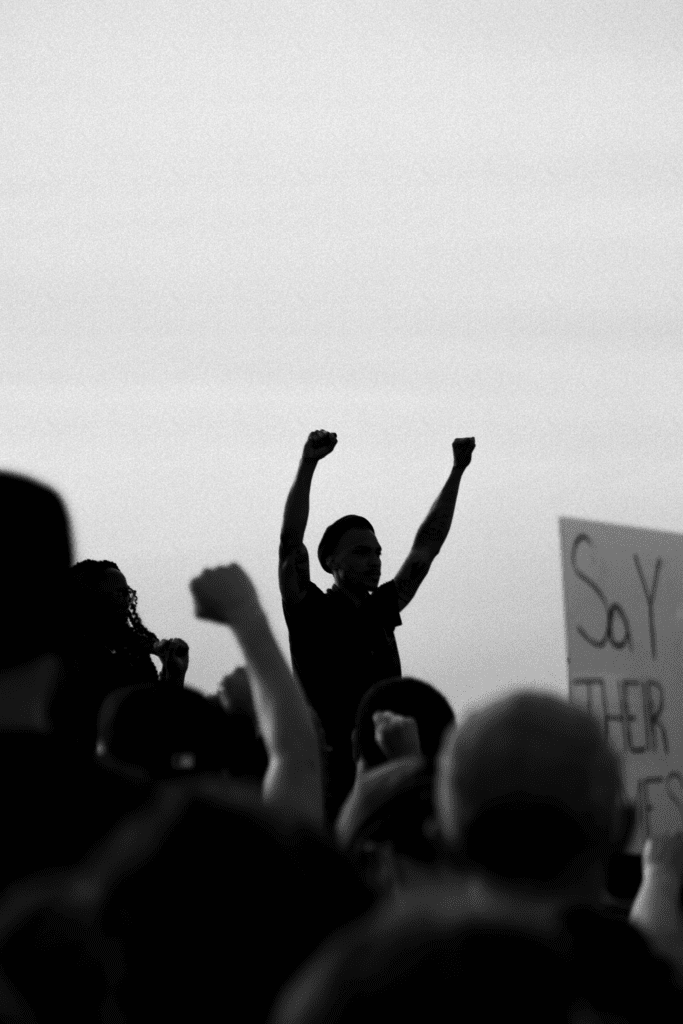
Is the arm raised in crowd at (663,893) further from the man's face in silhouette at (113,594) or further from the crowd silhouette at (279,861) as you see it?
the man's face in silhouette at (113,594)

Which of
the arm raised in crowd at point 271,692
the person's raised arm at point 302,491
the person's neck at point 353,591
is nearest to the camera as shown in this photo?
the arm raised in crowd at point 271,692

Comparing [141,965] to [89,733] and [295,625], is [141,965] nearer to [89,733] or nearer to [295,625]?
[89,733]

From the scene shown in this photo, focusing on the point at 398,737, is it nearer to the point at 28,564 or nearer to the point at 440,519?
the point at 28,564

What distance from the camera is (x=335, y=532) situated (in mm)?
7230

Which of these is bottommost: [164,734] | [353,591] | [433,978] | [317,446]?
[433,978]

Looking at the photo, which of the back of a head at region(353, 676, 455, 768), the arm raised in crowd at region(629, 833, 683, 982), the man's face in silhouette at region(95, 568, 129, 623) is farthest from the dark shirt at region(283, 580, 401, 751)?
the arm raised in crowd at region(629, 833, 683, 982)

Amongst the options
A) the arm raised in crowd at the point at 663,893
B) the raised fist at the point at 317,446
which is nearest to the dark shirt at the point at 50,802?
the arm raised in crowd at the point at 663,893

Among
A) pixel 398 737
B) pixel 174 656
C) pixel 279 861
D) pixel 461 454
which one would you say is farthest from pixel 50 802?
pixel 174 656

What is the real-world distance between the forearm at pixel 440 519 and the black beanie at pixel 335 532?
52cm

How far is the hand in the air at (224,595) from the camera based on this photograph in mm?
3527

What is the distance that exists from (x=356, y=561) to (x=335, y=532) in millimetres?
172

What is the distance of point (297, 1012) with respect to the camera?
1.18 m

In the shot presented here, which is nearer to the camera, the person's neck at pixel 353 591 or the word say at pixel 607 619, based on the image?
the word say at pixel 607 619

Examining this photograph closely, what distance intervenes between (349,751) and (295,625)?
1.97 feet
